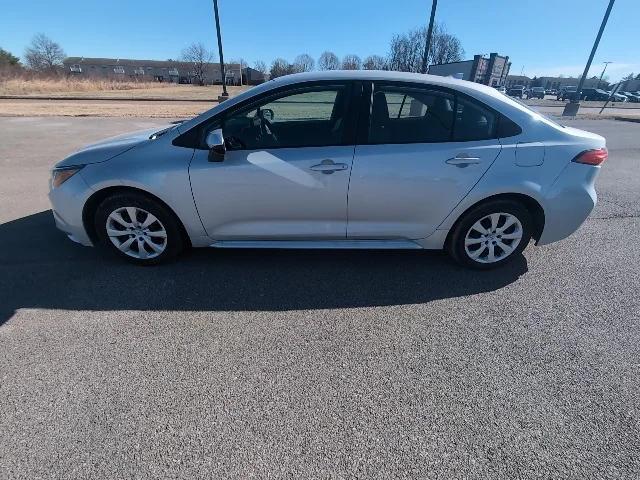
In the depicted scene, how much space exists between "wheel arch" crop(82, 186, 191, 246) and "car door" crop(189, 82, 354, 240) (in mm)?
272

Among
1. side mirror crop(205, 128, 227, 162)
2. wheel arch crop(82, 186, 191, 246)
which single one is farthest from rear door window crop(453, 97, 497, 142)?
wheel arch crop(82, 186, 191, 246)

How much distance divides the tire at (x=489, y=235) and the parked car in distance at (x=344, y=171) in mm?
18

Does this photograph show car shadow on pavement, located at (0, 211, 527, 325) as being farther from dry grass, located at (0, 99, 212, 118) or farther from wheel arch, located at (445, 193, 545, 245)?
dry grass, located at (0, 99, 212, 118)

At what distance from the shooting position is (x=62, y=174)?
3.31 m

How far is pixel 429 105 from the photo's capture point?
3168mm

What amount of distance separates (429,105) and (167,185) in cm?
229

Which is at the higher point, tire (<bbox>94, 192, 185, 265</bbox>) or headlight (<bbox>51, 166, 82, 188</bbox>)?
headlight (<bbox>51, 166, 82, 188</bbox>)

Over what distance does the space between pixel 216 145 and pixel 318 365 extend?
5.90 ft

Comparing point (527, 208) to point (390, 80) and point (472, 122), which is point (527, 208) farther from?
point (390, 80)

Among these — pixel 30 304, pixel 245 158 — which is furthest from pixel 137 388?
pixel 245 158

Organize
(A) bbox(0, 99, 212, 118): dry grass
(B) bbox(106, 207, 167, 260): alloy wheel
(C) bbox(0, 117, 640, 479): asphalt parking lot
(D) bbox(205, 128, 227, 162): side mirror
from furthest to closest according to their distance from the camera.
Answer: (A) bbox(0, 99, 212, 118): dry grass
(B) bbox(106, 207, 167, 260): alloy wheel
(D) bbox(205, 128, 227, 162): side mirror
(C) bbox(0, 117, 640, 479): asphalt parking lot

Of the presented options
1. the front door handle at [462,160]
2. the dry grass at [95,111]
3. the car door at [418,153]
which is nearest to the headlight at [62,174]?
the car door at [418,153]

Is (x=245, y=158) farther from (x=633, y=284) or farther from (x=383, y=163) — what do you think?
(x=633, y=284)

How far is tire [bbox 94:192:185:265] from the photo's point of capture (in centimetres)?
324
